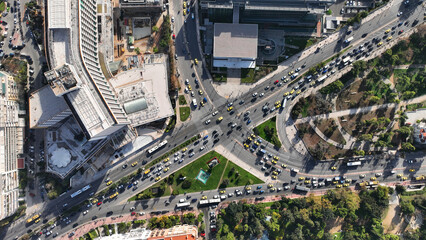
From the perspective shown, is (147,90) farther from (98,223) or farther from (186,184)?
(98,223)

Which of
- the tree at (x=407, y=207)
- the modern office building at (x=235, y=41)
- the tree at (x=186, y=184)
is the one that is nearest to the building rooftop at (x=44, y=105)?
the tree at (x=186, y=184)

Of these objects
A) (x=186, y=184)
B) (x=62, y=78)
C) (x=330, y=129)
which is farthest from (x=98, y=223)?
(x=330, y=129)

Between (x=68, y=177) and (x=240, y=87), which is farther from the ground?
(x=240, y=87)

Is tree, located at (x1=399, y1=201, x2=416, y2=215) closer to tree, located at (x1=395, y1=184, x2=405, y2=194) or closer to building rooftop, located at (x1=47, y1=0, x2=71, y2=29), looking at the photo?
tree, located at (x1=395, y1=184, x2=405, y2=194)

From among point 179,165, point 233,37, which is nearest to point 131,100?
point 179,165

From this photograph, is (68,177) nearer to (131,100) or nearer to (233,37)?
(131,100)

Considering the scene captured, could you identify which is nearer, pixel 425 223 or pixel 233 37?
pixel 233 37

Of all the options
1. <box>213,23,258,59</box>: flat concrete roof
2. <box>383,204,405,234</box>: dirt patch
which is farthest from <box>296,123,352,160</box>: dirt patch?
<box>213,23,258,59</box>: flat concrete roof
